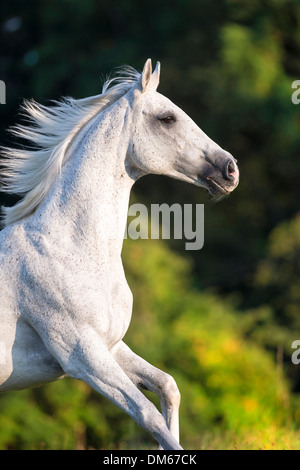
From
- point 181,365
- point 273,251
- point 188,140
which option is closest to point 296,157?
point 273,251

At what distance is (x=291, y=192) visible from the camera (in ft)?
54.7

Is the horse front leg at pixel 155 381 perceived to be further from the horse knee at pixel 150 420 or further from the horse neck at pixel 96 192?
the horse neck at pixel 96 192

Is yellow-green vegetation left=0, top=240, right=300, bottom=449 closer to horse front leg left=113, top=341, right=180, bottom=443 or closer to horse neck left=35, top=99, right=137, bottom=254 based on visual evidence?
horse front leg left=113, top=341, right=180, bottom=443

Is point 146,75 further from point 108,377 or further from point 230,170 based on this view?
point 108,377

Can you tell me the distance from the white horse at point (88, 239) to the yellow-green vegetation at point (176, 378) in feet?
16.3

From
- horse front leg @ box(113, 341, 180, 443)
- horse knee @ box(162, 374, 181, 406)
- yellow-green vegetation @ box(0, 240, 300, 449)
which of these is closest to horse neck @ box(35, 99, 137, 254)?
horse front leg @ box(113, 341, 180, 443)

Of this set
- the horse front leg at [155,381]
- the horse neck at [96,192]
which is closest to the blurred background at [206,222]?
the horse front leg at [155,381]

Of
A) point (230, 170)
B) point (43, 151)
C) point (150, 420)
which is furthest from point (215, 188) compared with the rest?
point (150, 420)

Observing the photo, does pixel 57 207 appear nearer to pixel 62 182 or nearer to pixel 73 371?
pixel 62 182

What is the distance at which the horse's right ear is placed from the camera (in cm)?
386

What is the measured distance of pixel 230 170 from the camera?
3.86m

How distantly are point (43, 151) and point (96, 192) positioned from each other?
1.49 ft

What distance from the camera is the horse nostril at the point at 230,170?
3.83 m

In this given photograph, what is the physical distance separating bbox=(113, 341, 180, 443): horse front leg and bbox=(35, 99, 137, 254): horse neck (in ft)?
1.83
